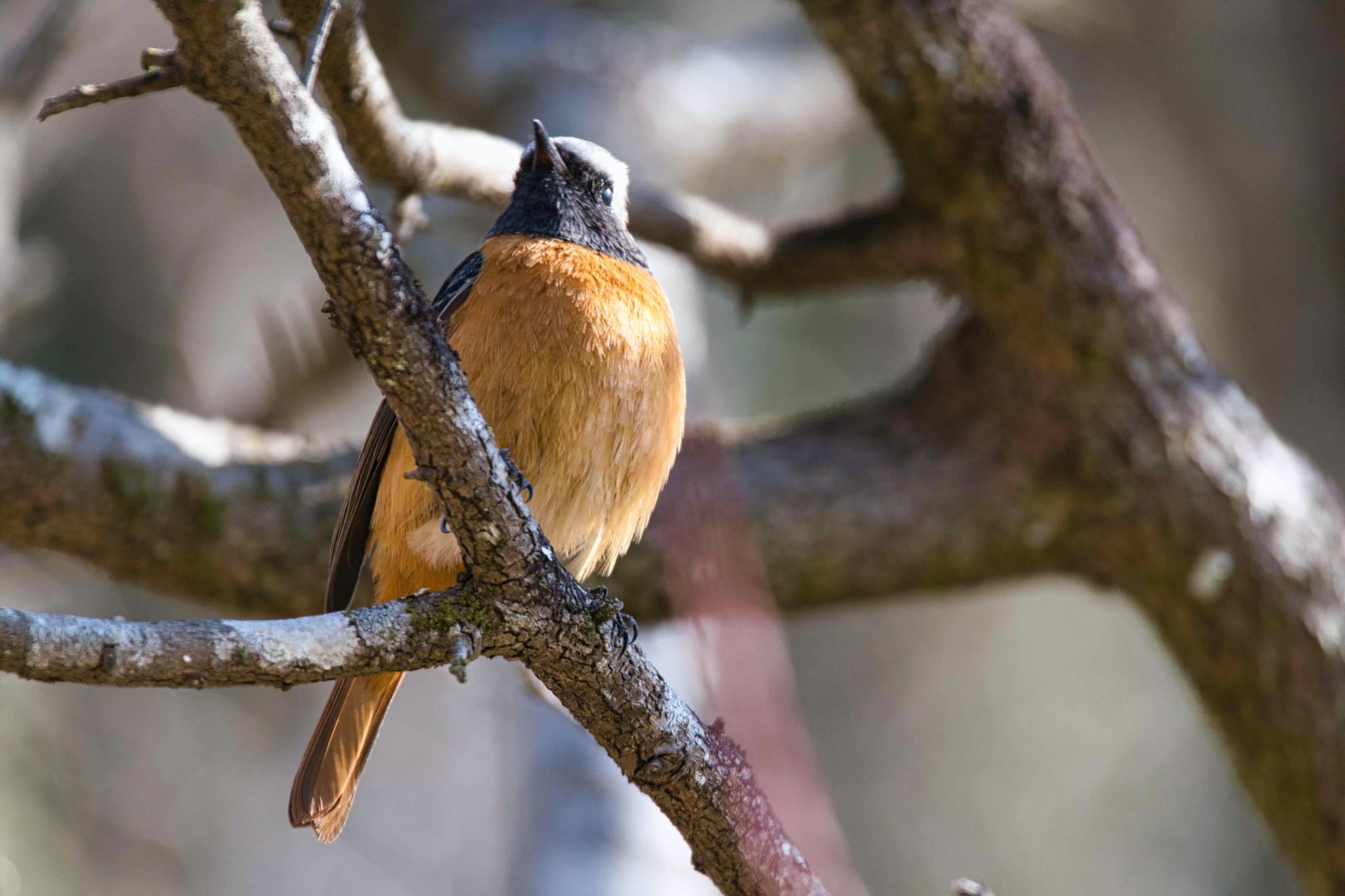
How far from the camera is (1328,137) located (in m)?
7.98

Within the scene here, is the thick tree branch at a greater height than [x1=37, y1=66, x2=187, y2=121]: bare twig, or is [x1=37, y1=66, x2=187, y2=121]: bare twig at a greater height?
[x1=37, y1=66, x2=187, y2=121]: bare twig

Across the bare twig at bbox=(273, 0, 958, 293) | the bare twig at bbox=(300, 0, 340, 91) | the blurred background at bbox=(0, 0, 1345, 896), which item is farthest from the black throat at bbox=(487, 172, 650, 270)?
the blurred background at bbox=(0, 0, 1345, 896)

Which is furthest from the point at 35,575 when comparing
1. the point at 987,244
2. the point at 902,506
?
the point at 987,244

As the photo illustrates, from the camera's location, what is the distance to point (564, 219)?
3975 millimetres

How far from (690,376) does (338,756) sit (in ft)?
11.9

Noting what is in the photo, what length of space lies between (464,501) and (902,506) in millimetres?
3262

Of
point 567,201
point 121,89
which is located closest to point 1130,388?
point 567,201

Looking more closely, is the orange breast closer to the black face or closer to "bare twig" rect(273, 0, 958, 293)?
the black face

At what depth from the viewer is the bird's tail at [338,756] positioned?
344cm

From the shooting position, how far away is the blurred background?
668cm

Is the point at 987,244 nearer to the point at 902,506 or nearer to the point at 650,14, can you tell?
the point at 902,506

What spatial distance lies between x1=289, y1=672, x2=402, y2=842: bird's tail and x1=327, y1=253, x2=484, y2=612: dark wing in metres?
0.27

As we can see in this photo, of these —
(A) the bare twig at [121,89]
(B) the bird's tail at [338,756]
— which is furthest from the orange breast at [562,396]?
(A) the bare twig at [121,89]

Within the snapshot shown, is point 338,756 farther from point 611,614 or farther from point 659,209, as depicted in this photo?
point 659,209
